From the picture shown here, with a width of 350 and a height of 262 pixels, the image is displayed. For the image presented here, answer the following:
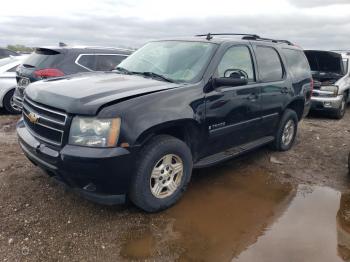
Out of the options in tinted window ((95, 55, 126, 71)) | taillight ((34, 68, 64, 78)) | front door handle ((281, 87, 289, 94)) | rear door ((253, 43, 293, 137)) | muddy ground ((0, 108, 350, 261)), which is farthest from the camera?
tinted window ((95, 55, 126, 71))

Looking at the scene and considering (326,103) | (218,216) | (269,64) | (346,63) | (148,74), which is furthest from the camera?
(346,63)

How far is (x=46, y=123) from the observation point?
3430 millimetres

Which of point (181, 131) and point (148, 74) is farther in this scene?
point (148, 74)

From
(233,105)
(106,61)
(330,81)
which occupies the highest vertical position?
(106,61)

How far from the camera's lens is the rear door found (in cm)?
501

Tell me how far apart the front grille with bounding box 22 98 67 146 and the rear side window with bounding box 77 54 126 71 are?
11.7ft

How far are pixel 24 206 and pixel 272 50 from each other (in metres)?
4.09

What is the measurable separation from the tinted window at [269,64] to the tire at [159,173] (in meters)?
1.95

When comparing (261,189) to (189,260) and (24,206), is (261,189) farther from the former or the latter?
(24,206)

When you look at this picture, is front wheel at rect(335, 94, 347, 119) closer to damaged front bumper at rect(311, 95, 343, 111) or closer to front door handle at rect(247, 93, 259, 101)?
damaged front bumper at rect(311, 95, 343, 111)

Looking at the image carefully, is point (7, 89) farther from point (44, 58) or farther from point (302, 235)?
point (302, 235)

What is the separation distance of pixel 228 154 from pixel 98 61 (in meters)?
4.14

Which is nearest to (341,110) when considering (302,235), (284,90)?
(284,90)

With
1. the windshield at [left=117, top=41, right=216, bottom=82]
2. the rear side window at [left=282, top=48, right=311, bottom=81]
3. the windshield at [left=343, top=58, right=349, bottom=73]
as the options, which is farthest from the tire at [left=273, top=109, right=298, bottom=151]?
the windshield at [left=343, top=58, right=349, bottom=73]
